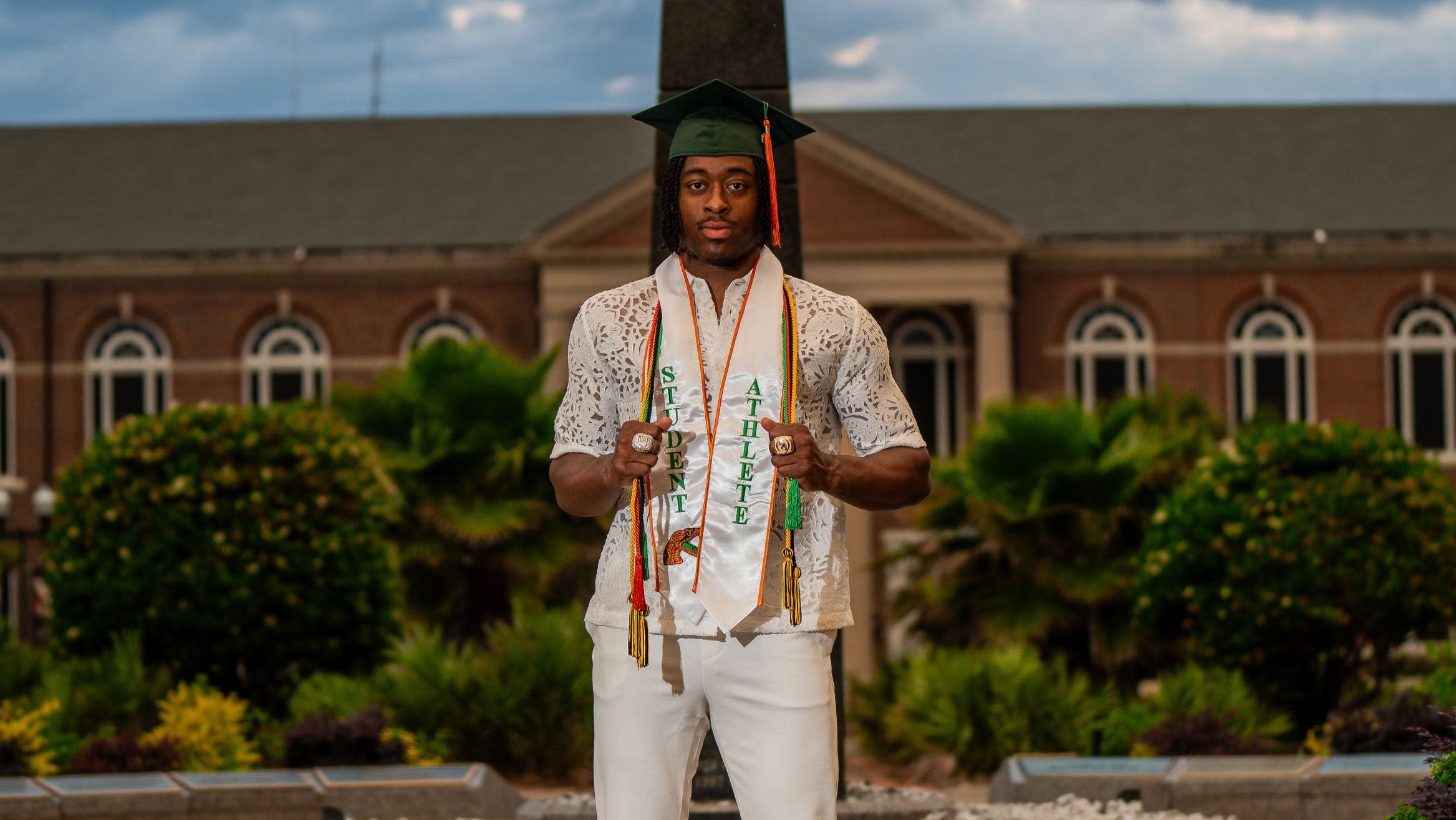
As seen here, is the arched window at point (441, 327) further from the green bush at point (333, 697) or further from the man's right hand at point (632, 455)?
the man's right hand at point (632, 455)

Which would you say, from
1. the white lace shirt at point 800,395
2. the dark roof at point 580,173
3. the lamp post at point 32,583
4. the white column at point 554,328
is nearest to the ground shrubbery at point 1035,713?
the white lace shirt at point 800,395

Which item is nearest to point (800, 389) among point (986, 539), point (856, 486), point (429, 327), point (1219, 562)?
point (856, 486)

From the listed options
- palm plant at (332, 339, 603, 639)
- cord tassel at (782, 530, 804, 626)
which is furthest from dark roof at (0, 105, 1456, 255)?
cord tassel at (782, 530, 804, 626)

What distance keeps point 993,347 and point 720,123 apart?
23.0m

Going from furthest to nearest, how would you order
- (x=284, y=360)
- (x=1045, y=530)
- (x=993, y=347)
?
(x=284, y=360)
(x=993, y=347)
(x=1045, y=530)

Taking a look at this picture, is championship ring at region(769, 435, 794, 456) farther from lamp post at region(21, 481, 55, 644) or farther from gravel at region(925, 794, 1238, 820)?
lamp post at region(21, 481, 55, 644)

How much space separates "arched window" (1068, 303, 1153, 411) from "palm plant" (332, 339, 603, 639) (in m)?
15.6

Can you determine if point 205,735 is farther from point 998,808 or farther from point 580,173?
point 580,173

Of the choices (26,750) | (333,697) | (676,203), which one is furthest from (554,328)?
(676,203)

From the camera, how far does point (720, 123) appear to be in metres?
3.35

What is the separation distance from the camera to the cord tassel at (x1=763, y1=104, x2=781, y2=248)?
3.37 m

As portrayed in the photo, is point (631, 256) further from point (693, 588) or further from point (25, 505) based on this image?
point (693, 588)

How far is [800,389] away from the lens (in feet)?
10.9

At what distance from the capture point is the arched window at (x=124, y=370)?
1085 inches
